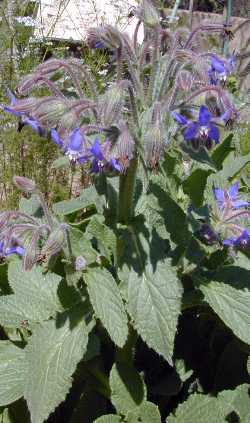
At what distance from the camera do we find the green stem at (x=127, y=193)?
143 cm

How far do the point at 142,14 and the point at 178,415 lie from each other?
3.28 ft

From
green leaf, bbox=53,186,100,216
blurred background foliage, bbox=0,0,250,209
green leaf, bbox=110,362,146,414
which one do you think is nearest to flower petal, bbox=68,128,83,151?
green leaf, bbox=53,186,100,216

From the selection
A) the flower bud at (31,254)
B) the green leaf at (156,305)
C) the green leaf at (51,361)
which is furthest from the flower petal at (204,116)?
the green leaf at (51,361)

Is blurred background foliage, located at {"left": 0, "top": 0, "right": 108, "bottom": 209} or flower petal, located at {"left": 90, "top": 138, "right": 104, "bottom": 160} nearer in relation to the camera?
flower petal, located at {"left": 90, "top": 138, "right": 104, "bottom": 160}

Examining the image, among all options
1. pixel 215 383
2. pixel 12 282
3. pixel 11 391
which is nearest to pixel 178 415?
pixel 215 383

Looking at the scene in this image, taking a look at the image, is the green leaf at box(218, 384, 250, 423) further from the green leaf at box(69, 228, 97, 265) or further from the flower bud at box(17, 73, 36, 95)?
the flower bud at box(17, 73, 36, 95)

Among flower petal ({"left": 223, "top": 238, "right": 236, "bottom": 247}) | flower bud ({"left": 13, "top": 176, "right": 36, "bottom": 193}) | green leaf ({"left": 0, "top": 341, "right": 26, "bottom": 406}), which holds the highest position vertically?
flower bud ({"left": 13, "top": 176, "right": 36, "bottom": 193})

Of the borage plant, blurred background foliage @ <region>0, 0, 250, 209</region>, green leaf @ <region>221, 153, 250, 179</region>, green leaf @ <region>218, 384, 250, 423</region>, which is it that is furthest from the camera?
blurred background foliage @ <region>0, 0, 250, 209</region>

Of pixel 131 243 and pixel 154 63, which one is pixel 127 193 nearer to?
pixel 131 243

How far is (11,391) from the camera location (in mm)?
1655

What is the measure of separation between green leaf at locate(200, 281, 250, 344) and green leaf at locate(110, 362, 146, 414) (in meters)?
0.30

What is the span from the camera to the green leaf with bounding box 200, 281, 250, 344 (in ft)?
4.92

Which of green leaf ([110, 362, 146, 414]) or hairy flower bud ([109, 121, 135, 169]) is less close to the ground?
hairy flower bud ([109, 121, 135, 169])

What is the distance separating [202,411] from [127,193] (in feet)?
1.92
